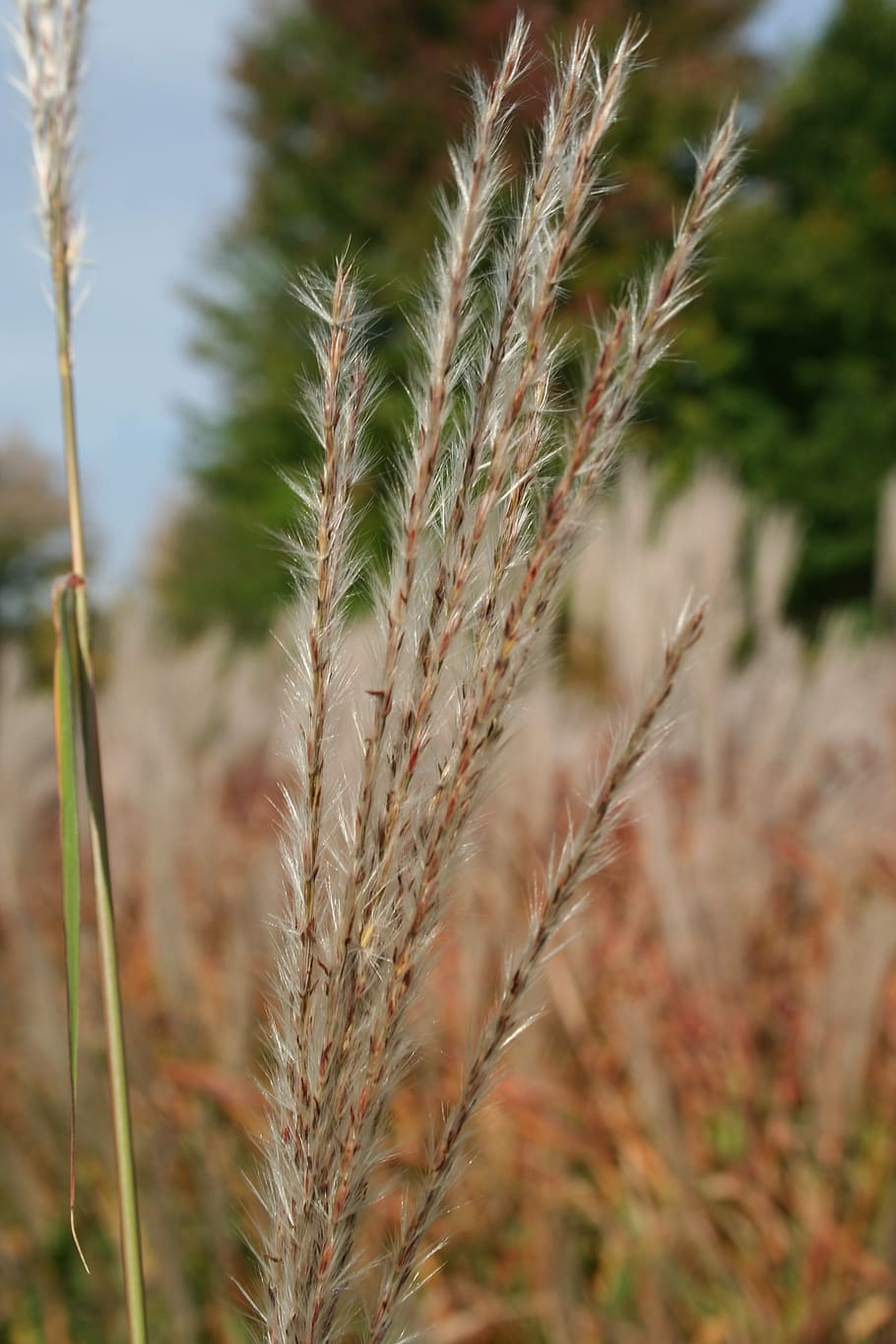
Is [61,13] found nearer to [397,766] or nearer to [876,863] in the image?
[397,766]

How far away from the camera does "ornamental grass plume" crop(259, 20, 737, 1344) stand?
1.64 feet

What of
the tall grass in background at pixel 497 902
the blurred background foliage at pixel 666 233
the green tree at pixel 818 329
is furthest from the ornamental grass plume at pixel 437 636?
the green tree at pixel 818 329

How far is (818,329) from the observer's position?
14867 mm

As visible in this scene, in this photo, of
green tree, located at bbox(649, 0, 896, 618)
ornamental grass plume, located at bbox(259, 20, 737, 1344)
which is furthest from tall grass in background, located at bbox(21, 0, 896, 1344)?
green tree, located at bbox(649, 0, 896, 618)

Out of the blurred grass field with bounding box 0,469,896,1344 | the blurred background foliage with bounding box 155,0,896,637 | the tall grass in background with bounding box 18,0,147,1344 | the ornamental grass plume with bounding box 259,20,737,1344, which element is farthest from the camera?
the blurred background foliage with bounding box 155,0,896,637

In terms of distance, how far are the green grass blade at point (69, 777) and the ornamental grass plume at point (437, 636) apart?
0.44ft

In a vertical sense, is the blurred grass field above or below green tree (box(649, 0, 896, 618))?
below

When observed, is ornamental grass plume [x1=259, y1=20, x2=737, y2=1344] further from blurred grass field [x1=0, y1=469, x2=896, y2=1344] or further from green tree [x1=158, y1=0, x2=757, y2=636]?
green tree [x1=158, y1=0, x2=757, y2=636]

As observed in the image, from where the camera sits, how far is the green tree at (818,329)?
45.1 feet

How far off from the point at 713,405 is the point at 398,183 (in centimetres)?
457

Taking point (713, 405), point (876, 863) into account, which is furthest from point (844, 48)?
point (876, 863)

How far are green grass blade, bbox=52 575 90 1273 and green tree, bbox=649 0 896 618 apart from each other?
1293 centimetres

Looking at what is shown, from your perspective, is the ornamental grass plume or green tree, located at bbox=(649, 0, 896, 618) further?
green tree, located at bbox=(649, 0, 896, 618)

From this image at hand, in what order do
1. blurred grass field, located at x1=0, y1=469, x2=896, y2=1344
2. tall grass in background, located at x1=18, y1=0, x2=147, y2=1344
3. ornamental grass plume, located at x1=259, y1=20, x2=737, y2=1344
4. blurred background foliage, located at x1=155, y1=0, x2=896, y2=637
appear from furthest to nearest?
blurred background foliage, located at x1=155, y1=0, x2=896, y2=637, blurred grass field, located at x1=0, y1=469, x2=896, y2=1344, tall grass in background, located at x1=18, y1=0, x2=147, y2=1344, ornamental grass plume, located at x1=259, y1=20, x2=737, y2=1344
